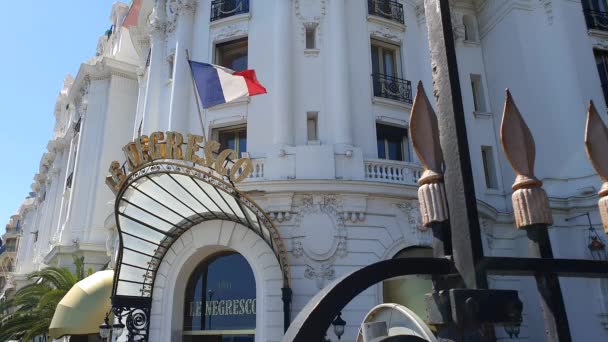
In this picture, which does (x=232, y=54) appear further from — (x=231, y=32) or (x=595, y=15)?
(x=595, y=15)

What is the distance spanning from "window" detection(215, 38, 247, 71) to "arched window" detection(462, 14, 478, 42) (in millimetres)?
8320

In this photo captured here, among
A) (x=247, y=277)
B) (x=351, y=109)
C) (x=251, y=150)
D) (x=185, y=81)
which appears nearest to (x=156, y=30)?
(x=185, y=81)

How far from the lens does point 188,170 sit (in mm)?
11703

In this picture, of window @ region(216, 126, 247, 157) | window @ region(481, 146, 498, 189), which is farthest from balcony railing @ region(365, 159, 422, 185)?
window @ region(216, 126, 247, 157)

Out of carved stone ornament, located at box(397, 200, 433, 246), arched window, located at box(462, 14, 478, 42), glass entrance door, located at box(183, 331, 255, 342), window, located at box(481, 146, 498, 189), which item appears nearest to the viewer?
glass entrance door, located at box(183, 331, 255, 342)

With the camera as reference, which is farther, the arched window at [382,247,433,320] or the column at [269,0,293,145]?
the column at [269,0,293,145]

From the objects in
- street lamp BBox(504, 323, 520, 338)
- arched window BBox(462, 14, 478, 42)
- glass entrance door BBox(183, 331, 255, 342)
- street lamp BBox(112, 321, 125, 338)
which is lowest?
street lamp BBox(504, 323, 520, 338)

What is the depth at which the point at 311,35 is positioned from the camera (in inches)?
627

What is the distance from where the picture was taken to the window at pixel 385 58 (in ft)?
53.6

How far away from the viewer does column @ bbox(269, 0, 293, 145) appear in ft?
46.7

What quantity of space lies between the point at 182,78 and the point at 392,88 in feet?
22.7

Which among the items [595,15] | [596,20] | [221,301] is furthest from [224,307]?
[595,15]

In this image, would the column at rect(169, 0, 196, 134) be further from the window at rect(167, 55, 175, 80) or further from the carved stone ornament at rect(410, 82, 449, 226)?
the carved stone ornament at rect(410, 82, 449, 226)

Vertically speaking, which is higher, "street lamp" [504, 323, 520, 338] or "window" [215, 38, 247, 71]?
"window" [215, 38, 247, 71]
